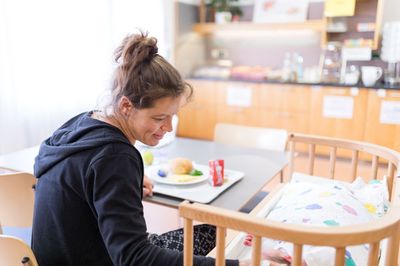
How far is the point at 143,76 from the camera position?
0.96 metres

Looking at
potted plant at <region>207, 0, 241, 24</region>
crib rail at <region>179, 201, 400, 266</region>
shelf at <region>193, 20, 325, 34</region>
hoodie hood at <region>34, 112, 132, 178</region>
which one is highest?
potted plant at <region>207, 0, 241, 24</region>

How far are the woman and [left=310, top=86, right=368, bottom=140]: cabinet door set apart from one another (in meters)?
3.12

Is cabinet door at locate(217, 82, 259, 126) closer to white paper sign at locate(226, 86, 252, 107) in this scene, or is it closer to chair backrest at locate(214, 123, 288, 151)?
white paper sign at locate(226, 86, 252, 107)

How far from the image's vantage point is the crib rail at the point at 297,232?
0.71 meters

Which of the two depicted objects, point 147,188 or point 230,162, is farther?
point 230,162

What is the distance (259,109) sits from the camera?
4.23 metres

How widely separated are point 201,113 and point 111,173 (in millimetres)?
3716

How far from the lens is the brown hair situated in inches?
37.6

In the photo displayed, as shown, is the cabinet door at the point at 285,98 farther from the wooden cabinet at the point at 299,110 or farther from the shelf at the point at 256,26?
the shelf at the point at 256,26

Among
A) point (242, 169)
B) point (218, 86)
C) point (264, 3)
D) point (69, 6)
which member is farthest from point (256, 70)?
point (242, 169)

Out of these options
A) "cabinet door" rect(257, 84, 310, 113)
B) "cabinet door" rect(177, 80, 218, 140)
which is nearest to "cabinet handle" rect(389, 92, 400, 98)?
"cabinet door" rect(257, 84, 310, 113)

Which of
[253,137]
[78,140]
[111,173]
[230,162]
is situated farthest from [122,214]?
[253,137]

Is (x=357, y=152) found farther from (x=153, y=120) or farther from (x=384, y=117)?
(x=384, y=117)

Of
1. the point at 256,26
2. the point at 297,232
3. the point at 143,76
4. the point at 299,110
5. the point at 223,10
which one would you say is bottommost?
the point at 299,110
